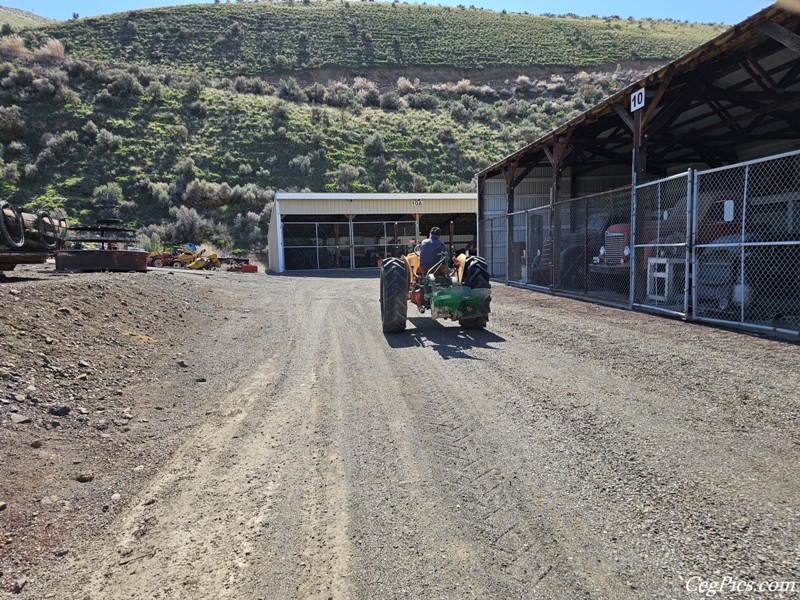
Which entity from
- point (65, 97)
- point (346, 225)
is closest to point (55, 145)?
point (65, 97)

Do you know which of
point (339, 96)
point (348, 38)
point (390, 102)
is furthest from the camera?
point (348, 38)

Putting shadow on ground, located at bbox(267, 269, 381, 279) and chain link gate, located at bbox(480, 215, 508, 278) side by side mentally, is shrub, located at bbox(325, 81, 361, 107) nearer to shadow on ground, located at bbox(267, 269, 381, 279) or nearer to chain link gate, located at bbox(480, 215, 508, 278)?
shadow on ground, located at bbox(267, 269, 381, 279)

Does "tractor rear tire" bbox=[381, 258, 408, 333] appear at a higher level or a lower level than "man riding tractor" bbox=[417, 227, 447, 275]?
lower

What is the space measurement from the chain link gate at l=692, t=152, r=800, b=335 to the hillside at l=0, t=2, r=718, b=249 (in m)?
28.1

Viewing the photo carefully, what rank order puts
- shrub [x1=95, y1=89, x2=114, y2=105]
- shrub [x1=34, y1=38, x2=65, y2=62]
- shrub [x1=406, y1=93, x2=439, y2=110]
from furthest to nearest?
1. shrub [x1=406, y1=93, x2=439, y2=110]
2. shrub [x1=34, y1=38, x2=65, y2=62]
3. shrub [x1=95, y1=89, x2=114, y2=105]

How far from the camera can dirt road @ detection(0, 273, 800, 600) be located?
260 centimetres

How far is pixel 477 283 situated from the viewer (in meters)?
9.07

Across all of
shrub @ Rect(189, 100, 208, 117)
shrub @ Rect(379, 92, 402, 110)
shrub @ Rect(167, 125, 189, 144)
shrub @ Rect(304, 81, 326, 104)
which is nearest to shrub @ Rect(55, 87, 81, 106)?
shrub @ Rect(167, 125, 189, 144)

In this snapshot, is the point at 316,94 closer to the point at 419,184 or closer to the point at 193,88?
the point at 193,88

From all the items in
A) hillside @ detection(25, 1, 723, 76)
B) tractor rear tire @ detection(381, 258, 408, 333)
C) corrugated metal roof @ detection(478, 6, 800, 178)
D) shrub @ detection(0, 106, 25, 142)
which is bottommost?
tractor rear tire @ detection(381, 258, 408, 333)

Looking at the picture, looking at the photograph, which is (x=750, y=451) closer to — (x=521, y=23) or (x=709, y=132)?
(x=709, y=132)

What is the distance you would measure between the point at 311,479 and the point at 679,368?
468 cm
